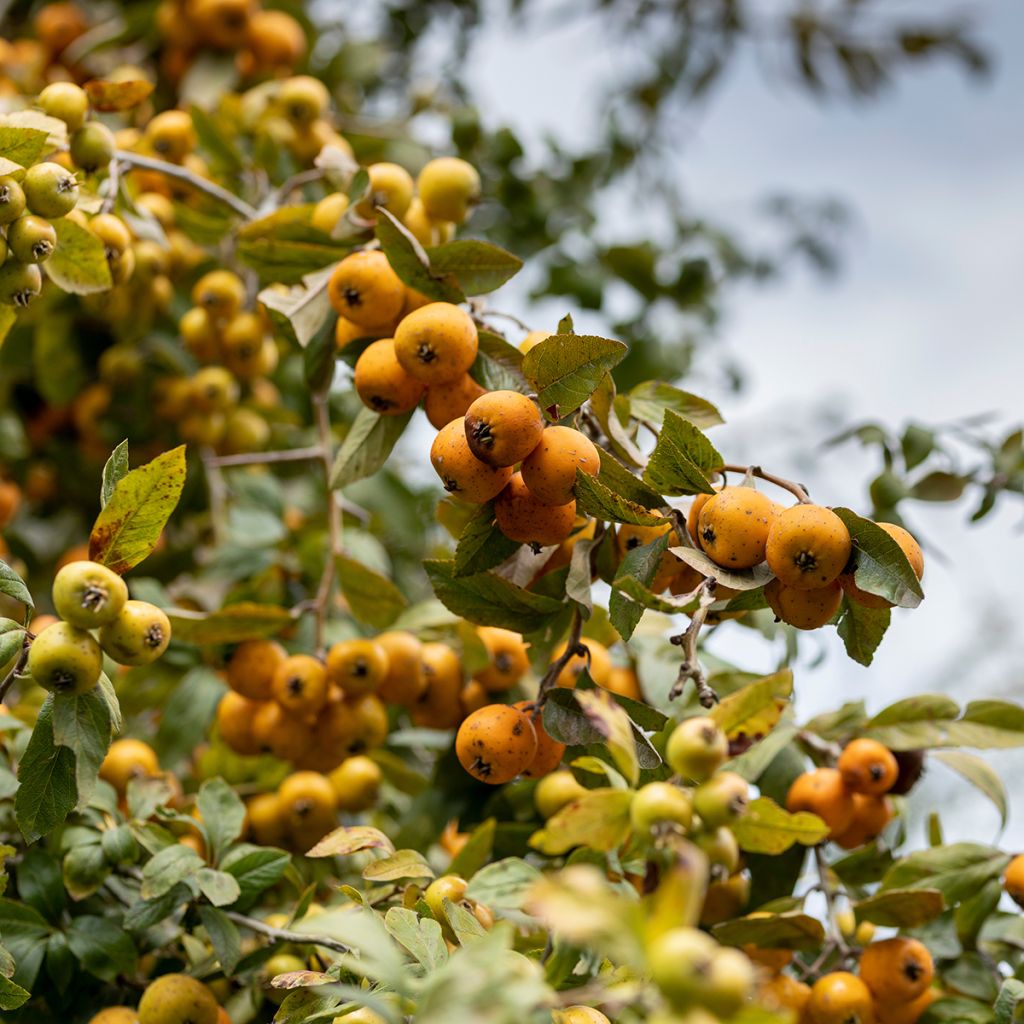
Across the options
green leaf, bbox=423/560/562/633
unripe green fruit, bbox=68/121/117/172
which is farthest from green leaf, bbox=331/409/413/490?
unripe green fruit, bbox=68/121/117/172

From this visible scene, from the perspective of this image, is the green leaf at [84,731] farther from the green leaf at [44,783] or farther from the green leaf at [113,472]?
the green leaf at [113,472]

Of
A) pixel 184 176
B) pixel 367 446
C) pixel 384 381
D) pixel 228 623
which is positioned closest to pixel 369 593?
pixel 228 623

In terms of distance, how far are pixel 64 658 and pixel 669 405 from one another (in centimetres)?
57

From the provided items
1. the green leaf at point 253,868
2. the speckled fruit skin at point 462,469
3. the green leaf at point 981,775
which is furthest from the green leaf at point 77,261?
the green leaf at point 981,775

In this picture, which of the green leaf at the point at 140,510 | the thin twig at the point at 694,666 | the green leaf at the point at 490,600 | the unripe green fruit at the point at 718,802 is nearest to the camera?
the unripe green fruit at the point at 718,802

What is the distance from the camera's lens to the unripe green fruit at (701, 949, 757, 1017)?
49 centimetres

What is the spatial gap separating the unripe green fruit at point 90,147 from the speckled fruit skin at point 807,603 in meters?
0.80

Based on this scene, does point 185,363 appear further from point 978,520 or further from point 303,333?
point 978,520

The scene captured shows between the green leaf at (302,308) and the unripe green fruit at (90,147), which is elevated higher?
the unripe green fruit at (90,147)

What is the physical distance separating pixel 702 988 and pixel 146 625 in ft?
1.70

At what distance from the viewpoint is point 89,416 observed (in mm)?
1952

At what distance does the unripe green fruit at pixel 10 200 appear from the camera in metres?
0.97

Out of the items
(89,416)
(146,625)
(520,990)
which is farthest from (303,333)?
(89,416)

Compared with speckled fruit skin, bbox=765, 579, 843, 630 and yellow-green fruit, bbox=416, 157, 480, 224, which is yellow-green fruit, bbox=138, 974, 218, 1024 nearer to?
speckled fruit skin, bbox=765, 579, 843, 630
